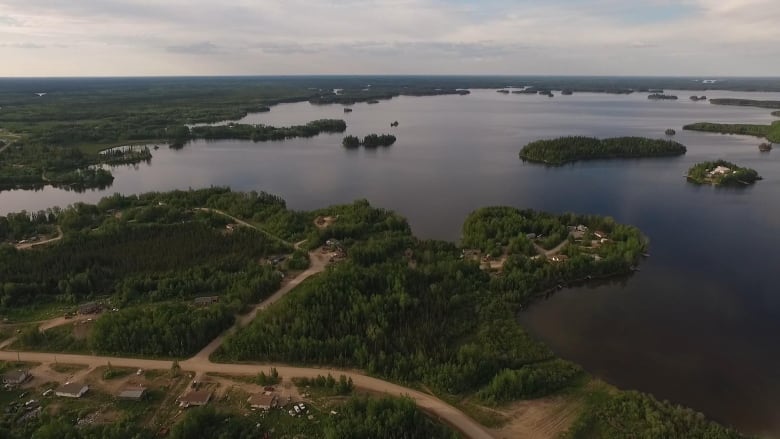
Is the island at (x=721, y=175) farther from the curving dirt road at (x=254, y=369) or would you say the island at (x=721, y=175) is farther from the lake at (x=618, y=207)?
the curving dirt road at (x=254, y=369)

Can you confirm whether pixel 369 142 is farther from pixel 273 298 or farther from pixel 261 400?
pixel 261 400

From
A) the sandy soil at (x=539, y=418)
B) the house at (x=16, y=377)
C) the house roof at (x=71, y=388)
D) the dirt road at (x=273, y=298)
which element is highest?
the dirt road at (x=273, y=298)

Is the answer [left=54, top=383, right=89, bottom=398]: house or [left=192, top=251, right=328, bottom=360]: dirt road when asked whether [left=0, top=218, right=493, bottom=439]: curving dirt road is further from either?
[left=54, top=383, right=89, bottom=398]: house

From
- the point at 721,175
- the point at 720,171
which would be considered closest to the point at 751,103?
Answer: the point at 720,171

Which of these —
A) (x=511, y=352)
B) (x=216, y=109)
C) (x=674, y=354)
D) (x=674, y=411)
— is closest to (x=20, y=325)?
(x=511, y=352)

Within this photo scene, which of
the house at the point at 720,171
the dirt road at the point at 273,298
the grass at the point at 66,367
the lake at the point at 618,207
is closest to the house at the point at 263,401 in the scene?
the dirt road at the point at 273,298

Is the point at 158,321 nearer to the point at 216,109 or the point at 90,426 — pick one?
the point at 90,426
